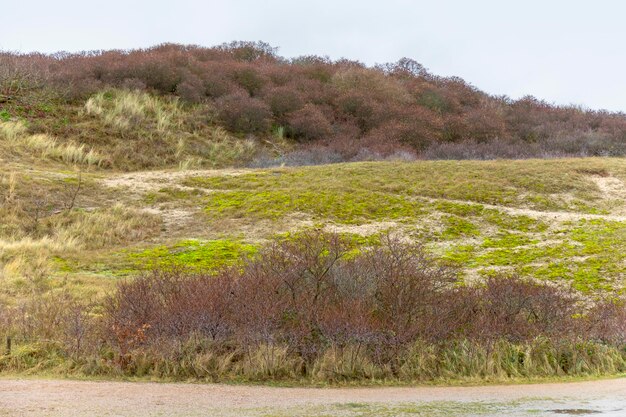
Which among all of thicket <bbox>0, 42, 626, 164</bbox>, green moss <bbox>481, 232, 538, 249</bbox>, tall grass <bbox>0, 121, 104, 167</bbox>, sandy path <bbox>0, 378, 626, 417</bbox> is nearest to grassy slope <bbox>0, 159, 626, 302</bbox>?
green moss <bbox>481, 232, 538, 249</bbox>

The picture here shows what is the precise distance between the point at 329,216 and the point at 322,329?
13048 mm

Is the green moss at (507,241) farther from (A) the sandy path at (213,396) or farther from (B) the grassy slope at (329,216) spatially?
(A) the sandy path at (213,396)

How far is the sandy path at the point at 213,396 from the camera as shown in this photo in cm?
935

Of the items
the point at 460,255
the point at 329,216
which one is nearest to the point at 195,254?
the point at 329,216

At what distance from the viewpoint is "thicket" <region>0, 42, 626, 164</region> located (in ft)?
129

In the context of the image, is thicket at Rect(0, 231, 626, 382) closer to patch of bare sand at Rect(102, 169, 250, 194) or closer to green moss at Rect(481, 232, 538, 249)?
green moss at Rect(481, 232, 538, 249)

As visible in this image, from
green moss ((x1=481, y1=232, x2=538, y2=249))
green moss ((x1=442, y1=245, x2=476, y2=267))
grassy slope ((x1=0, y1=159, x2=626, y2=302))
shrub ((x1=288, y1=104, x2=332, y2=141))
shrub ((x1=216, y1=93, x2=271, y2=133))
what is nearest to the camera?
grassy slope ((x1=0, y1=159, x2=626, y2=302))

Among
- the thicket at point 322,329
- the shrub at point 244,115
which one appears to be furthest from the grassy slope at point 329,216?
the shrub at point 244,115

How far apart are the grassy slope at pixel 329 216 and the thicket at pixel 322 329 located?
3.91 meters

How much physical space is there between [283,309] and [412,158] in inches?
938

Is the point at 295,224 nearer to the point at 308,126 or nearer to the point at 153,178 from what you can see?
the point at 153,178

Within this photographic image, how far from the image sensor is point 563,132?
46469 millimetres

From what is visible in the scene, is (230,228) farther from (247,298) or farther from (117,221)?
(247,298)

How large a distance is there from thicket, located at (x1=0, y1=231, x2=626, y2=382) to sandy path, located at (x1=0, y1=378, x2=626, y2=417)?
0.56m
